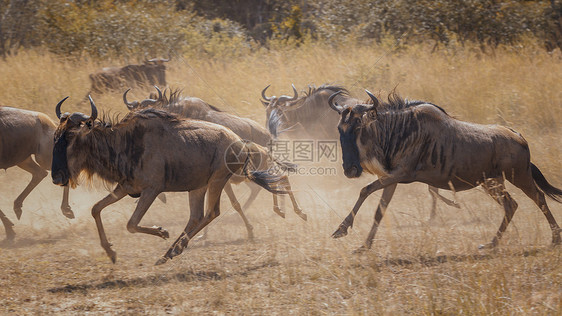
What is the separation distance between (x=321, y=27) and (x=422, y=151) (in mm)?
9975

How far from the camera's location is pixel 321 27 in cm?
1509

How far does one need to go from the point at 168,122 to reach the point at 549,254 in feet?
11.2

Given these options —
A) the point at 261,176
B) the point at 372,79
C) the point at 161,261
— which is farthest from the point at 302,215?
the point at 372,79

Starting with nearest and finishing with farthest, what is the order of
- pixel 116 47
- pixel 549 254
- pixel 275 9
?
pixel 549 254 → pixel 116 47 → pixel 275 9

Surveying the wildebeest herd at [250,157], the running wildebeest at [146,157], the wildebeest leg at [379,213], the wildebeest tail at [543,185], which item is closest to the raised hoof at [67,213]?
the wildebeest herd at [250,157]

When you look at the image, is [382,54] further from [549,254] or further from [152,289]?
[152,289]

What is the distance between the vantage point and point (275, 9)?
71.3 feet

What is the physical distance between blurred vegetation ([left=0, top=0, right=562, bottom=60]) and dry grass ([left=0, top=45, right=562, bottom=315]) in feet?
6.37

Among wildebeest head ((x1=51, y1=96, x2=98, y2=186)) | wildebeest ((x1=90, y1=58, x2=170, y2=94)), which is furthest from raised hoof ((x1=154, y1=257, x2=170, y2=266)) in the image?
wildebeest ((x1=90, y1=58, x2=170, y2=94))

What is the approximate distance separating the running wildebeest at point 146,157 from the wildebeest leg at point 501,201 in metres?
2.30

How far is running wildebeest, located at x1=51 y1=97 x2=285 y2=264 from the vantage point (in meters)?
5.30

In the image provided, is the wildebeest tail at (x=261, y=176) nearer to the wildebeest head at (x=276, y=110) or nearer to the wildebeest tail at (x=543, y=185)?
the wildebeest head at (x=276, y=110)

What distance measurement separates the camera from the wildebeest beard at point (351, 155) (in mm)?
5605

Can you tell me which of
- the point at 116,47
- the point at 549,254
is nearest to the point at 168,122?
the point at 549,254
